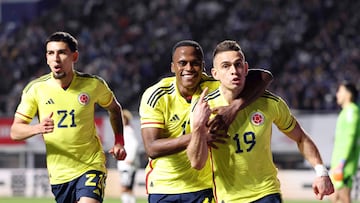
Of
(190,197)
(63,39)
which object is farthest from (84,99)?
(190,197)

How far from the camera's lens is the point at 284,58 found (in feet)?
93.5

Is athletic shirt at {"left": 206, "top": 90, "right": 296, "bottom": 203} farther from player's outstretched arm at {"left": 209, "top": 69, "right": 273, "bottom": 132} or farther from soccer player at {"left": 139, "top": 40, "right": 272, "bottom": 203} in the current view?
soccer player at {"left": 139, "top": 40, "right": 272, "bottom": 203}

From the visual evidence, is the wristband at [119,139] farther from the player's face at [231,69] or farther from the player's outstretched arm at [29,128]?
the player's face at [231,69]

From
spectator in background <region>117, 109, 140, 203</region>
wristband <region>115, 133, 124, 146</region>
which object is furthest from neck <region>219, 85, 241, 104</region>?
spectator in background <region>117, 109, 140, 203</region>

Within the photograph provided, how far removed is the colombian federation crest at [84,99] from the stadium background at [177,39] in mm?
13402

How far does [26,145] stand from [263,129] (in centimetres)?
1911

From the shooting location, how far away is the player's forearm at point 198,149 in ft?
22.3

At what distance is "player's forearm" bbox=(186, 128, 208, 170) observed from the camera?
6789mm

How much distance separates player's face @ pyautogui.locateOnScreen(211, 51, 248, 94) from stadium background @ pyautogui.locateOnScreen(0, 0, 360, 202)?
1557 cm

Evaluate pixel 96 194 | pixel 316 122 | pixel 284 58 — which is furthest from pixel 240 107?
pixel 284 58

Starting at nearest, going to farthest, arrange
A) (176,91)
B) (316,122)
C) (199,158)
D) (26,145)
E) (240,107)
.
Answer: (199,158)
(240,107)
(176,91)
(316,122)
(26,145)

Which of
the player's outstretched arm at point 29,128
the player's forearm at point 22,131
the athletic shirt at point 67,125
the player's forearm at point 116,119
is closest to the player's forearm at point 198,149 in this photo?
the player's outstretched arm at point 29,128

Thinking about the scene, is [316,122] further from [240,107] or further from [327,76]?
[240,107]

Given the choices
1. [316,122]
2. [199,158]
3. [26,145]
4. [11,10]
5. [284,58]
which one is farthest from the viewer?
[11,10]
